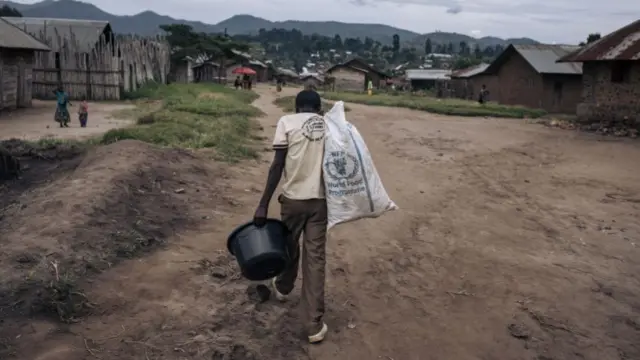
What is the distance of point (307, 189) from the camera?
13.6 ft

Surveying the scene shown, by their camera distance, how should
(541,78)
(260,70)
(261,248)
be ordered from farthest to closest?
(260,70)
(541,78)
(261,248)

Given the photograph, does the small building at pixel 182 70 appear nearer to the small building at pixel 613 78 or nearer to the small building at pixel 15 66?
the small building at pixel 15 66

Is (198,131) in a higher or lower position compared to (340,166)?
lower

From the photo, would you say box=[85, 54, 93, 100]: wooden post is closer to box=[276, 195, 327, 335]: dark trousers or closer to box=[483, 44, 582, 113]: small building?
box=[276, 195, 327, 335]: dark trousers

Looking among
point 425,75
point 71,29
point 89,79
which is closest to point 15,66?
point 89,79

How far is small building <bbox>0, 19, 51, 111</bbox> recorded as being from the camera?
723 inches

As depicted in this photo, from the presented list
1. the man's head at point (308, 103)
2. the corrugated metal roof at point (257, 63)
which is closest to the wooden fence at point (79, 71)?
the man's head at point (308, 103)

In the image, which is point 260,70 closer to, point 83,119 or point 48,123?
point 48,123

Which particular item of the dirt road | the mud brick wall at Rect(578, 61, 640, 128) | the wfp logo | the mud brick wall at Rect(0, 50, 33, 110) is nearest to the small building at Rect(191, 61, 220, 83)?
the mud brick wall at Rect(0, 50, 33, 110)

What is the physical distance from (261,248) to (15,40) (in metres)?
17.9

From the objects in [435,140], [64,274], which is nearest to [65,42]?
[435,140]

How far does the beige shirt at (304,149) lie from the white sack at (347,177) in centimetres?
6

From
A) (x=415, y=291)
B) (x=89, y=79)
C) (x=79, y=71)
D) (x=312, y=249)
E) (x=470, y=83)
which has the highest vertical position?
(x=470, y=83)

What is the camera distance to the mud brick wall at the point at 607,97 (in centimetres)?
2077
